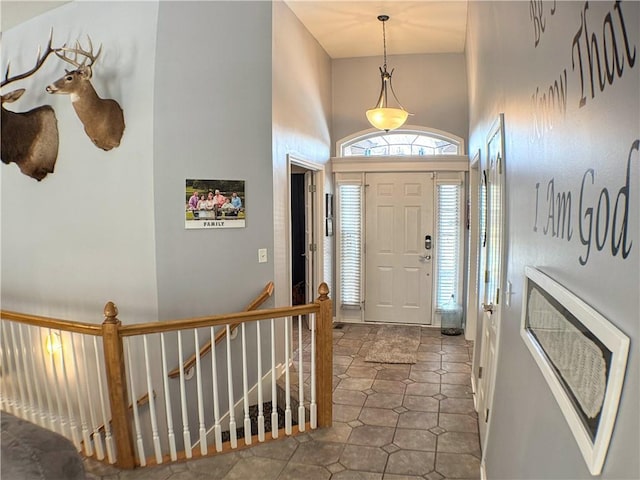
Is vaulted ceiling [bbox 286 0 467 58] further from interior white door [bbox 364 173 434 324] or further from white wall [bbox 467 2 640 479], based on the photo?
white wall [bbox 467 2 640 479]

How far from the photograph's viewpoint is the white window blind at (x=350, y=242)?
19.4 ft

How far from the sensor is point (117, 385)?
271cm

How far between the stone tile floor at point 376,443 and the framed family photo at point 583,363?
189 cm

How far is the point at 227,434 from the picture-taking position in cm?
381

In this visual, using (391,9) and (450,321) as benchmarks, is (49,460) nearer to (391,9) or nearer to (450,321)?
(391,9)

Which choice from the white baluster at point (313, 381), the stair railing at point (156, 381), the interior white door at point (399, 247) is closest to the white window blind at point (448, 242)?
the interior white door at point (399, 247)

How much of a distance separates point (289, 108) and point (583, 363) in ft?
12.5

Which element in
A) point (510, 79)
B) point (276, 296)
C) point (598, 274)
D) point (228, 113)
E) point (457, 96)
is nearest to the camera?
point (598, 274)

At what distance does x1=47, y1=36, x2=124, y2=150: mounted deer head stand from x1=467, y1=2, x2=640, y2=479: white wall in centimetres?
276

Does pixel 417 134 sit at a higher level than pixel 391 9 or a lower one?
lower

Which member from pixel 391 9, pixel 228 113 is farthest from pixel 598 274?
pixel 391 9

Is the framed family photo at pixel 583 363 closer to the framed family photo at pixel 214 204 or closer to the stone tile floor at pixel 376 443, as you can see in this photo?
the stone tile floor at pixel 376 443

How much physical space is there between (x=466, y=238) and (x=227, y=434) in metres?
3.60

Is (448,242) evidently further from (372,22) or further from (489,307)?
(489,307)
